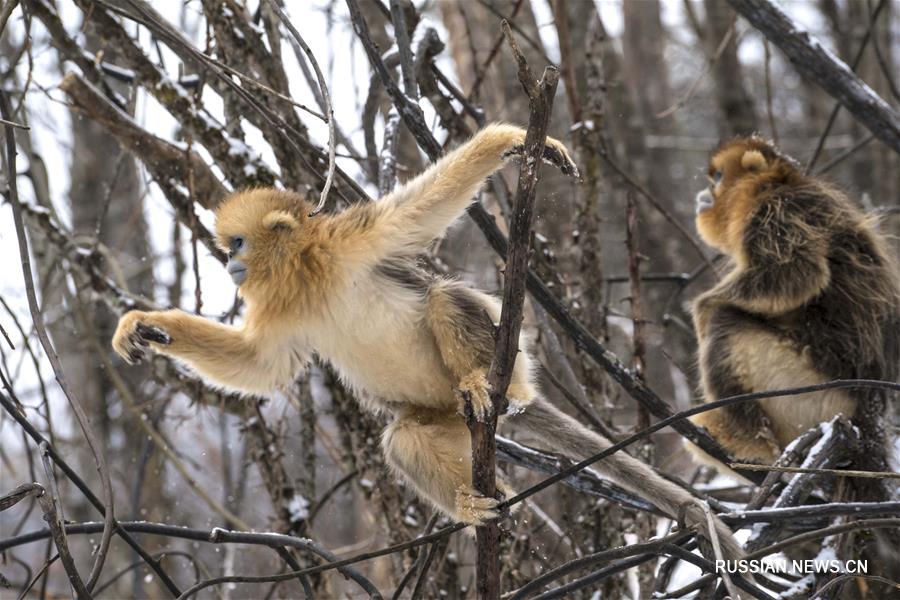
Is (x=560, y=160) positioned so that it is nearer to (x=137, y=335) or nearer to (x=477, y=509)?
(x=477, y=509)

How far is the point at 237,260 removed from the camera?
11.0 feet

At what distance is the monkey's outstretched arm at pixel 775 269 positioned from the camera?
14.3 feet

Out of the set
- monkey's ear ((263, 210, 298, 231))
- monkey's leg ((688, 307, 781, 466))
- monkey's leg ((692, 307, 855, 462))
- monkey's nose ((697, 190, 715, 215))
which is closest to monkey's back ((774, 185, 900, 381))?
monkey's leg ((692, 307, 855, 462))

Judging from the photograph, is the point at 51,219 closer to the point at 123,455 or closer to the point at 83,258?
the point at 83,258

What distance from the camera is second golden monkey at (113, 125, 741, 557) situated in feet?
10.2

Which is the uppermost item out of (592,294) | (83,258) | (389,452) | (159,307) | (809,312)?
(83,258)

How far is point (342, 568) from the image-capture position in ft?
8.93

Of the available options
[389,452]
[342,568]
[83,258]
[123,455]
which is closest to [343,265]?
[389,452]

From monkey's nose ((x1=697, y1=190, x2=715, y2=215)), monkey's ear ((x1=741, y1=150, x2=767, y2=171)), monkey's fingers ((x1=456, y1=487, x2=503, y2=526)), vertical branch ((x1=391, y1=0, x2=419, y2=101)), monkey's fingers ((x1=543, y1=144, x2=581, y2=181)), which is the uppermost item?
vertical branch ((x1=391, y1=0, x2=419, y2=101))

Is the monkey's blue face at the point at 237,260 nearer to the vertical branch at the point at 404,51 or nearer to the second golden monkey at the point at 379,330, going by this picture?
the second golden monkey at the point at 379,330

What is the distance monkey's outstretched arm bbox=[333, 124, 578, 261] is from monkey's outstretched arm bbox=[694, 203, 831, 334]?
6.46ft

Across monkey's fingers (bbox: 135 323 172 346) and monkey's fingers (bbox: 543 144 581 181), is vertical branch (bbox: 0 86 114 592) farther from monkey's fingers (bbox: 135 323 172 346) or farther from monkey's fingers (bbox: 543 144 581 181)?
monkey's fingers (bbox: 543 144 581 181)

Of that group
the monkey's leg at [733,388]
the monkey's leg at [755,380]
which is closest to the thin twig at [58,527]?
the monkey's leg at [733,388]

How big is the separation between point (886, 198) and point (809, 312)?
5.27 meters
